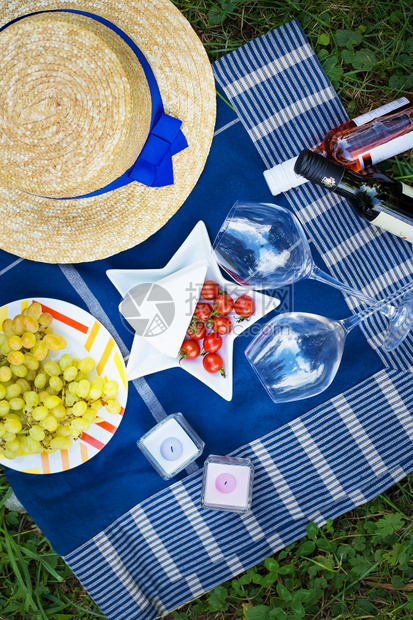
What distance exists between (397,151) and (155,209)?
53 centimetres

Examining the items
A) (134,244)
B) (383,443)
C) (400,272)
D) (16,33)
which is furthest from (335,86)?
(383,443)

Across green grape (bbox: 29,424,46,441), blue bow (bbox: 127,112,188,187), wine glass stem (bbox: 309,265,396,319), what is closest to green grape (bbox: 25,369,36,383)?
green grape (bbox: 29,424,46,441)

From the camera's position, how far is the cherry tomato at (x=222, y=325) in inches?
→ 44.1

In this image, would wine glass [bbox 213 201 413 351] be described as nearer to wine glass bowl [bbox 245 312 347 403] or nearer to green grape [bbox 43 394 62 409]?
wine glass bowl [bbox 245 312 347 403]

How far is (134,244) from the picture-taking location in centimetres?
112

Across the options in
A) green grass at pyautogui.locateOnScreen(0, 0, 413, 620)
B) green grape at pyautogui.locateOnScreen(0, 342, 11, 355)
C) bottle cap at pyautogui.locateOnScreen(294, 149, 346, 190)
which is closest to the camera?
bottle cap at pyautogui.locateOnScreen(294, 149, 346, 190)

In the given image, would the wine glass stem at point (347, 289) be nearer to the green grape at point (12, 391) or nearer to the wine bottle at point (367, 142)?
the wine bottle at point (367, 142)

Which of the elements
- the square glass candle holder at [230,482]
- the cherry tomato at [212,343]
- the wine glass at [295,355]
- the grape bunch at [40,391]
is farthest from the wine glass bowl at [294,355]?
the grape bunch at [40,391]

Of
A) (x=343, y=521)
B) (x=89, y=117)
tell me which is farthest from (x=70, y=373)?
(x=343, y=521)

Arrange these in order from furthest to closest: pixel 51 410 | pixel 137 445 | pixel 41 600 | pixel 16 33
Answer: pixel 41 600 → pixel 137 445 → pixel 51 410 → pixel 16 33

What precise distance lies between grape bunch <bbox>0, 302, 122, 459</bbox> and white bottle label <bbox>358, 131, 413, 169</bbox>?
2.32 ft

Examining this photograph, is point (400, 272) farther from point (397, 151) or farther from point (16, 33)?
point (16, 33)

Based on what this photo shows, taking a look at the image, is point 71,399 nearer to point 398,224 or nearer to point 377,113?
point 398,224

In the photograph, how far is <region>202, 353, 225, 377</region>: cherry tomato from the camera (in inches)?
44.3
